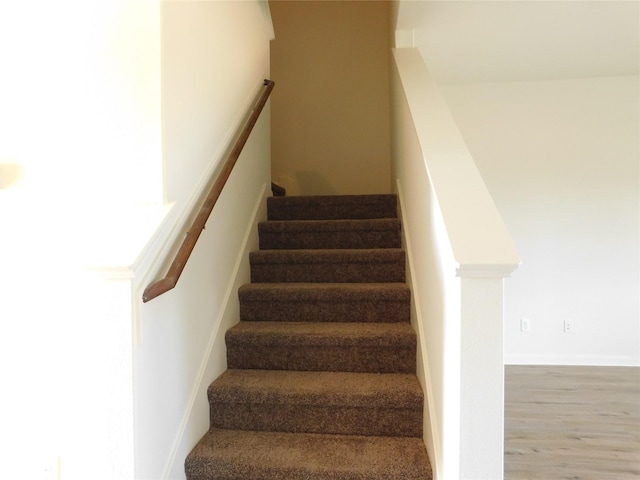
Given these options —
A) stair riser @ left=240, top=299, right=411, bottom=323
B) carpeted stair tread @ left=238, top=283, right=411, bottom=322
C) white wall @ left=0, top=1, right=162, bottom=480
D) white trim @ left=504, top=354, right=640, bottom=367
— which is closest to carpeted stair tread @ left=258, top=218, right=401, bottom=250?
carpeted stair tread @ left=238, top=283, right=411, bottom=322

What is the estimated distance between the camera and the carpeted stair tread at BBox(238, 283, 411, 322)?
191 centimetres

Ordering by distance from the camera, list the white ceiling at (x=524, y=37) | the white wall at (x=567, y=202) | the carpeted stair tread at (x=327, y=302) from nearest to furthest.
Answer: the carpeted stair tread at (x=327, y=302) → the white ceiling at (x=524, y=37) → the white wall at (x=567, y=202)

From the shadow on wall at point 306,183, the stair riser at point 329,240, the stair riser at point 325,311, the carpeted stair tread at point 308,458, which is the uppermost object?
the shadow on wall at point 306,183

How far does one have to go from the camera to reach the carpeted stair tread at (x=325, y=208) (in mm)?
2676

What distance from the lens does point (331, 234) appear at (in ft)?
7.94

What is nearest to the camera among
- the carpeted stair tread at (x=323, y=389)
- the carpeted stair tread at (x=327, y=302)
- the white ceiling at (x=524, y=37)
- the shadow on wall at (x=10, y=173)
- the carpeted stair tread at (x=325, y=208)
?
the shadow on wall at (x=10, y=173)

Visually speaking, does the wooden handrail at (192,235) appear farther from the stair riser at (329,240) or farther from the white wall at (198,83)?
the stair riser at (329,240)

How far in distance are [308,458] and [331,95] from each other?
3115 millimetres

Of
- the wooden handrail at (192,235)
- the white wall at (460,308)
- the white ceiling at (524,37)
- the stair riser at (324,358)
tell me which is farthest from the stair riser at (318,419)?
the white ceiling at (524,37)

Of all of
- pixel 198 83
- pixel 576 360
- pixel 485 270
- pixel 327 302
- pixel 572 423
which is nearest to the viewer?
pixel 485 270

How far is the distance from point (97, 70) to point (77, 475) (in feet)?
4.23

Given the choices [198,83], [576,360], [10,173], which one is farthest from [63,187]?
[576,360]

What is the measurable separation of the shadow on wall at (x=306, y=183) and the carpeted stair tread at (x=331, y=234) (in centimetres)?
124

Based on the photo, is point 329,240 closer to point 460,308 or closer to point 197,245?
point 197,245
